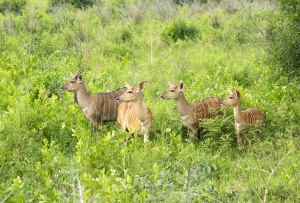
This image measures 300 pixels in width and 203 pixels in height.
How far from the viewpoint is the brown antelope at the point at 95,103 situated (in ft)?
23.2

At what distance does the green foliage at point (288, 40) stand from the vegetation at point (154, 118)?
15 cm

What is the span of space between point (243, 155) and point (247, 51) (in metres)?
5.35

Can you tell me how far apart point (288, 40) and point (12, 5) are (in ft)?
40.7

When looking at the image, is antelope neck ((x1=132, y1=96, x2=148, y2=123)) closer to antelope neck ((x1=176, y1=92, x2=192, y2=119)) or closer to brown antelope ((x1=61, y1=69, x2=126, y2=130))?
antelope neck ((x1=176, y1=92, x2=192, y2=119))

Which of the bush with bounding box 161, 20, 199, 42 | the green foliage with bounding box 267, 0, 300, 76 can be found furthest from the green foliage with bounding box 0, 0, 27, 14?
the green foliage with bounding box 267, 0, 300, 76

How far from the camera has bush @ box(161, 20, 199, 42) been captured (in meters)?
12.7

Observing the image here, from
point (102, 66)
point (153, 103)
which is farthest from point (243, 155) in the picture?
point (102, 66)

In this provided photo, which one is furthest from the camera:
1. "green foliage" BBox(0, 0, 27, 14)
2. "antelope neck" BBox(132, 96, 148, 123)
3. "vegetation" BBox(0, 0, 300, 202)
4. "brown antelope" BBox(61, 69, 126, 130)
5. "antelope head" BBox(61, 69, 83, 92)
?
"green foliage" BBox(0, 0, 27, 14)

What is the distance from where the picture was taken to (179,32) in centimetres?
1274

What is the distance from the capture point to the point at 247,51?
11.3 m

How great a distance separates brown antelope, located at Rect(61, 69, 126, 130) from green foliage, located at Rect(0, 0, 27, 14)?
35.7ft

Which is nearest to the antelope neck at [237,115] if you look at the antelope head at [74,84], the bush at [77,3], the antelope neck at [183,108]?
the antelope neck at [183,108]

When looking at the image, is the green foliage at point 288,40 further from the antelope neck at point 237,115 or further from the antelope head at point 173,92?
the antelope head at point 173,92

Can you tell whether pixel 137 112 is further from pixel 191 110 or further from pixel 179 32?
pixel 179 32
